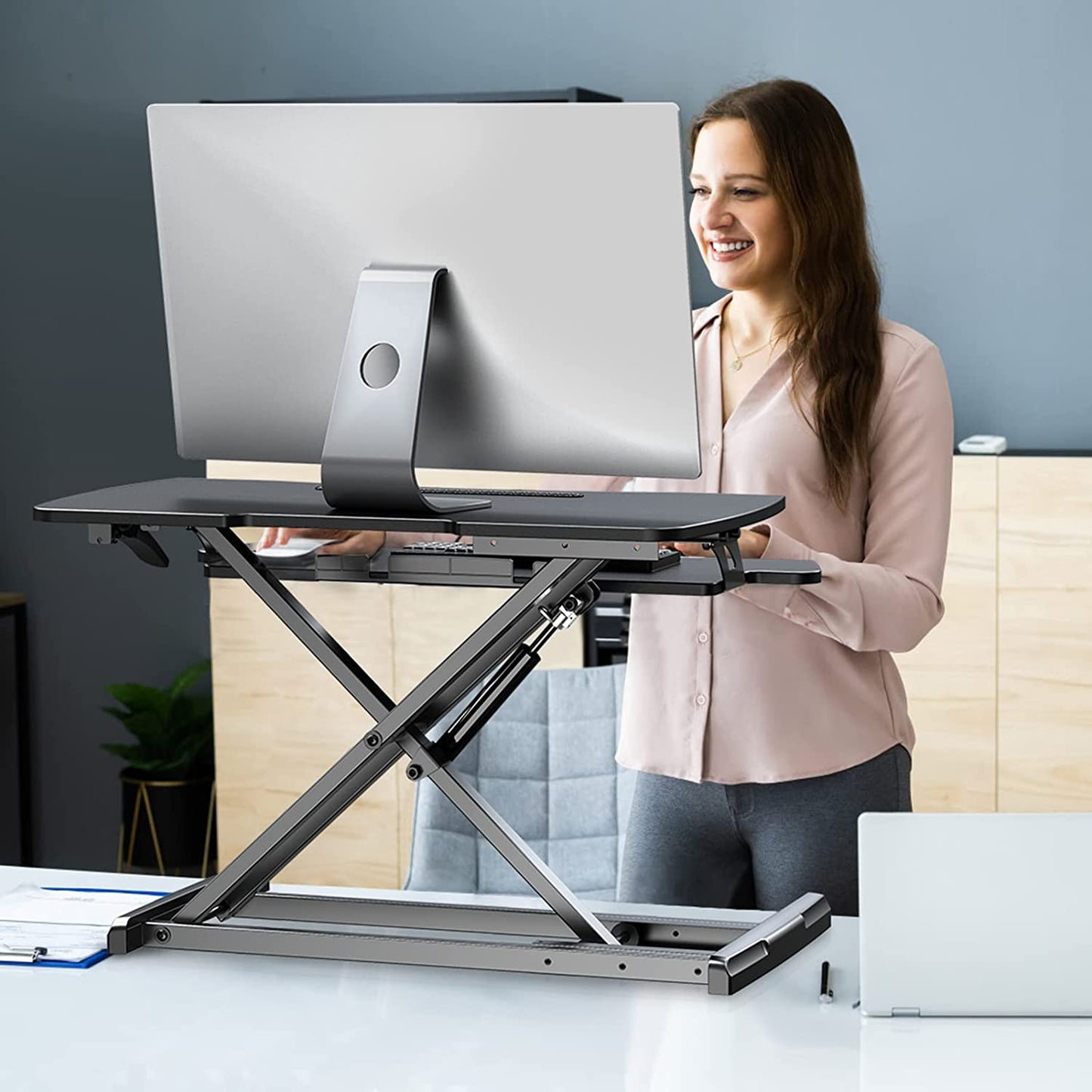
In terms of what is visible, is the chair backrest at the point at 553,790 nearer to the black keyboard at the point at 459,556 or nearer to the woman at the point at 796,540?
the woman at the point at 796,540

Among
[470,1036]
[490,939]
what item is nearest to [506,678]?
[490,939]

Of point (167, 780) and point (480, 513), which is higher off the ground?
point (480, 513)

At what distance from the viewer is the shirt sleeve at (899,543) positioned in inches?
74.4

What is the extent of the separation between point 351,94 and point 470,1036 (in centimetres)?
320

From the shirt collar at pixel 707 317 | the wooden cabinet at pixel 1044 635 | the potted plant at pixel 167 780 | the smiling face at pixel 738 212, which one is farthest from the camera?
the potted plant at pixel 167 780

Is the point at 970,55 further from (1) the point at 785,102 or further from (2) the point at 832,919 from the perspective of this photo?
(2) the point at 832,919

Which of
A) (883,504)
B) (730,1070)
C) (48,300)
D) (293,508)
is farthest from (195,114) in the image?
(48,300)

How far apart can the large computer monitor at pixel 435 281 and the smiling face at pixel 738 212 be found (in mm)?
478

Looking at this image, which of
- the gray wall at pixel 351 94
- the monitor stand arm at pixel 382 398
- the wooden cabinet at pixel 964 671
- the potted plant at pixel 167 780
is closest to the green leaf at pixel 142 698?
the potted plant at pixel 167 780

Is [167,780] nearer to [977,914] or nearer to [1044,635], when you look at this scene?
[1044,635]

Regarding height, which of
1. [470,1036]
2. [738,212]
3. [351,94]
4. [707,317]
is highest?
[351,94]

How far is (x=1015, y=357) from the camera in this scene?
12.7ft

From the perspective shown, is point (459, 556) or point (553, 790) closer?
point (459, 556)

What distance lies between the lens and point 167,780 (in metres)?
4.22
